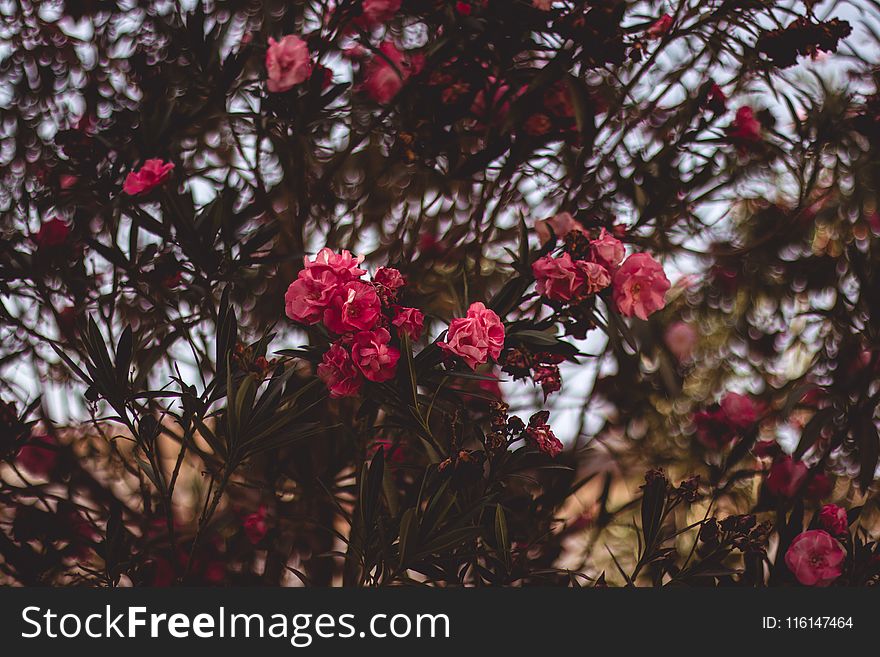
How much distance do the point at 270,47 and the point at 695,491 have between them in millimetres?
1025

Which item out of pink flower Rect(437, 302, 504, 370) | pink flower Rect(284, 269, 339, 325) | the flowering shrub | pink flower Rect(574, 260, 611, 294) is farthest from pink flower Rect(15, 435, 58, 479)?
pink flower Rect(574, 260, 611, 294)

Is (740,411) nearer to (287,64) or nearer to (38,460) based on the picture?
(287,64)

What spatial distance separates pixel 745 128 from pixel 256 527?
125 centimetres

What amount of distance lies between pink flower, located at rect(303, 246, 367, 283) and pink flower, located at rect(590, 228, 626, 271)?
37 cm

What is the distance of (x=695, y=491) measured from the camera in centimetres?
115

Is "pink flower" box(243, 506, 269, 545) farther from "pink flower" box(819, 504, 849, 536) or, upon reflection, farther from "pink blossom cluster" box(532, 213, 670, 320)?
"pink flower" box(819, 504, 849, 536)

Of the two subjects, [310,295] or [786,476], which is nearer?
[310,295]

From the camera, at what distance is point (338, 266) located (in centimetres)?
99

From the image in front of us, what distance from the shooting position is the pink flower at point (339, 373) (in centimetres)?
99

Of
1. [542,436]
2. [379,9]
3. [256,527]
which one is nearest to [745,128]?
[379,9]

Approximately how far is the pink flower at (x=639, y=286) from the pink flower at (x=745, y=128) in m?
0.53

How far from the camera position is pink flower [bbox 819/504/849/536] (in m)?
1.21

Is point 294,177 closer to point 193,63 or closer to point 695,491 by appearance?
point 193,63

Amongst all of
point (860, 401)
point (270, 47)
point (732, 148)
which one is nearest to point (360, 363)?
point (270, 47)
